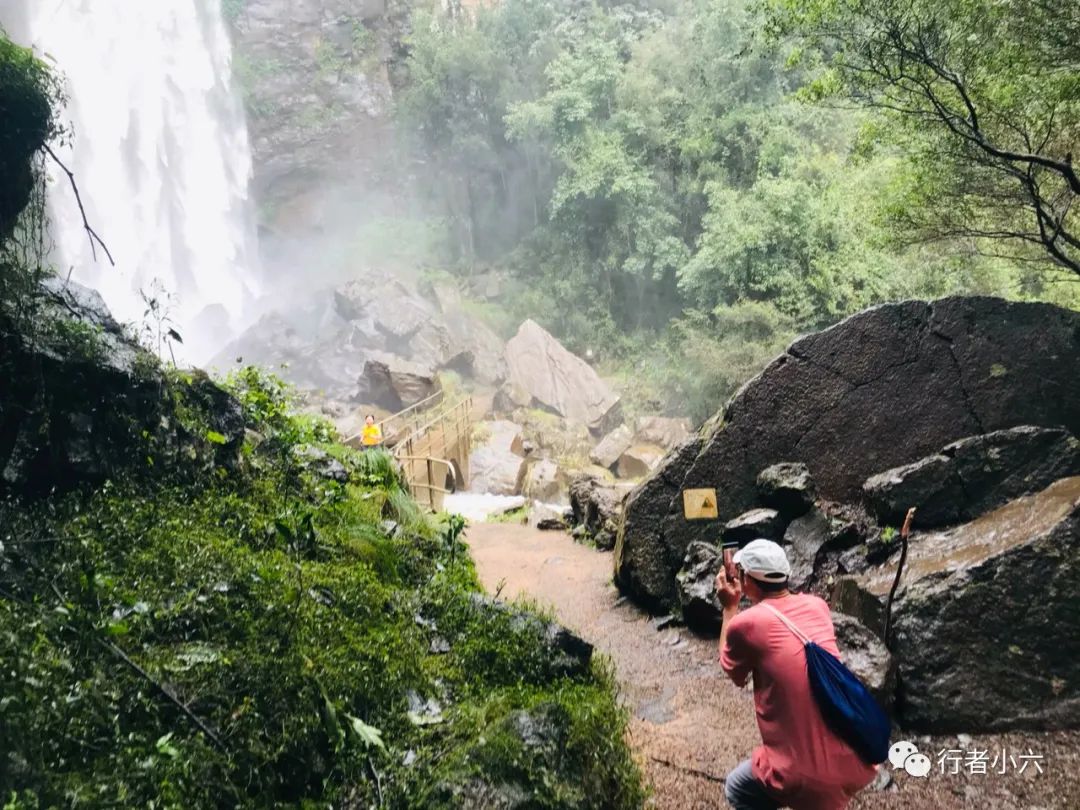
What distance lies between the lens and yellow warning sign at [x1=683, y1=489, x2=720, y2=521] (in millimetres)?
6906

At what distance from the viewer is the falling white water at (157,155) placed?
27516 mm

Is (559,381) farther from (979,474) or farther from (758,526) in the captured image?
(979,474)

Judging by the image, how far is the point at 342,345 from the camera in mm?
28750

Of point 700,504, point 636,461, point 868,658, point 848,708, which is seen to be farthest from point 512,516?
point 848,708

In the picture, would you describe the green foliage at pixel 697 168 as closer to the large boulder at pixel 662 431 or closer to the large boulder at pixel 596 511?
the large boulder at pixel 662 431

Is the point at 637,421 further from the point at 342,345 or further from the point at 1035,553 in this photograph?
the point at 1035,553

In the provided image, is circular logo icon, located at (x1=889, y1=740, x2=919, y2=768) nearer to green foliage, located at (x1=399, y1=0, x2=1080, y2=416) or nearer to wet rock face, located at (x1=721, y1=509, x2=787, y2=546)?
wet rock face, located at (x1=721, y1=509, x2=787, y2=546)

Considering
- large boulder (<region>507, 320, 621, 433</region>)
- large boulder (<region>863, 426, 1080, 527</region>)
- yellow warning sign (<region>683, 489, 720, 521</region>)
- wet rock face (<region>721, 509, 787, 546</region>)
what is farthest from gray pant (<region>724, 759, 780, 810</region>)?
large boulder (<region>507, 320, 621, 433</region>)

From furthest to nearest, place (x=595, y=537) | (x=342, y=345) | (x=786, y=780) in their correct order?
(x=342, y=345) < (x=595, y=537) < (x=786, y=780)

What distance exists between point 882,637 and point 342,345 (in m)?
26.9

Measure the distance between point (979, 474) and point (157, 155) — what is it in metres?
37.2

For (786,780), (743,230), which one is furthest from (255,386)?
(743,230)

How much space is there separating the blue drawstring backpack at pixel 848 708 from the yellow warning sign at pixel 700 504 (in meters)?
4.56

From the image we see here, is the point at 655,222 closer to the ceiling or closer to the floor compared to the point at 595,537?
closer to the ceiling
